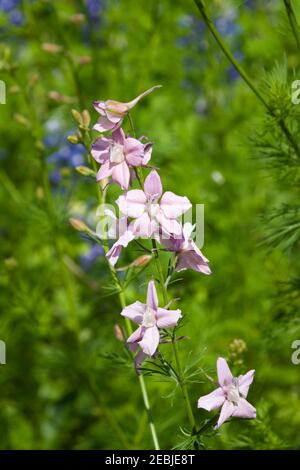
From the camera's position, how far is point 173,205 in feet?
4.09

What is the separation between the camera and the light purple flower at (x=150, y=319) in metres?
1.22

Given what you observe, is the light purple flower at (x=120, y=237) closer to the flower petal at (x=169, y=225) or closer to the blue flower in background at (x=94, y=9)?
the flower petal at (x=169, y=225)

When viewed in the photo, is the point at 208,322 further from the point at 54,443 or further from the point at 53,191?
the point at 53,191

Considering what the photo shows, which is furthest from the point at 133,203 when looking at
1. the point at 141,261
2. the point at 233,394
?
the point at 233,394

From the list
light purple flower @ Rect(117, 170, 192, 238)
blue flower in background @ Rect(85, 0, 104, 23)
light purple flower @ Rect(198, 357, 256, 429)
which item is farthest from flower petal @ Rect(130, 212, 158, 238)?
blue flower in background @ Rect(85, 0, 104, 23)

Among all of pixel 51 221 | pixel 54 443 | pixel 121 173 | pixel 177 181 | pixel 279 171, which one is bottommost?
pixel 54 443

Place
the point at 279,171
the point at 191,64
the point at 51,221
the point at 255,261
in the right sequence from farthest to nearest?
the point at 191,64, the point at 255,261, the point at 51,221, the point at 279,171

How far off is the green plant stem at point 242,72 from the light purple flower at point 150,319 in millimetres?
573

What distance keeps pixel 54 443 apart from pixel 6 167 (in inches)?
50.5

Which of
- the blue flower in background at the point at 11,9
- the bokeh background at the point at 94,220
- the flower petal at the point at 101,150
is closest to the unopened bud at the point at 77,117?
the flower petal at the point at 101,150

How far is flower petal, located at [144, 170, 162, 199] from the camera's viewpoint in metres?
1.25

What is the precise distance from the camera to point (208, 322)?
8.01ft

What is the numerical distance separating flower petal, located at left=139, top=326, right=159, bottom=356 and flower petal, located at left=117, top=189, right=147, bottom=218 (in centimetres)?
20
